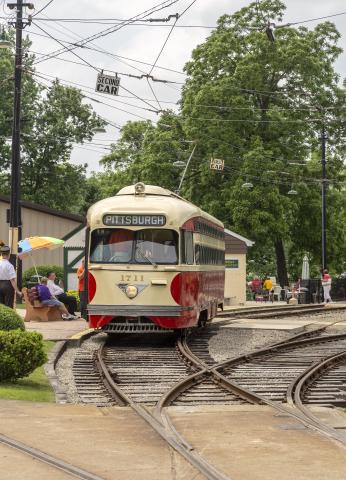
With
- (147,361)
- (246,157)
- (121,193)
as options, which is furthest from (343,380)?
(246,157)

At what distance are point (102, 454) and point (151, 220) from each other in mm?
12598

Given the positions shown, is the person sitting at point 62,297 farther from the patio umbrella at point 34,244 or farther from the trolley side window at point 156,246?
the trolley side window at point 156,246

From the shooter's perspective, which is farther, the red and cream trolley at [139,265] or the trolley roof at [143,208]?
the trolley roof at [143,208]

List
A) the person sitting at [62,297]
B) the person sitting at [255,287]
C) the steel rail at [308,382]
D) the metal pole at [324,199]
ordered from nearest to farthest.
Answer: the steel rail at [308,382]
the person sitting at [62,297]
the metal pole at [324,199]
the person sitting at [255,287]

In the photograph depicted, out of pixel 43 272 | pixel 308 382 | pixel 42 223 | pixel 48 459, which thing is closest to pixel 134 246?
pixel 308 382

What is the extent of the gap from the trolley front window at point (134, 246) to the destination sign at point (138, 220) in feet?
0.38

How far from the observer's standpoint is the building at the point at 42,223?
46.0m

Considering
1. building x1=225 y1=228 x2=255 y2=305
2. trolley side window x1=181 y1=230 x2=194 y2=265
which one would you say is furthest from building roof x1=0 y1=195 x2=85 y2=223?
trolley side window x1=181 y1=230 x2=194 y2=265

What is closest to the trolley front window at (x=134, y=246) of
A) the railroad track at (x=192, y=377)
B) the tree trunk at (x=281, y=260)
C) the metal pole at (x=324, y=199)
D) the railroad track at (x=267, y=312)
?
the railroad track at (x=192, y=377)

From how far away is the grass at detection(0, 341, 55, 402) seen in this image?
Result: 12.9 meters

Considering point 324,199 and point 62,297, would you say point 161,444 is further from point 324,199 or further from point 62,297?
point 324,199

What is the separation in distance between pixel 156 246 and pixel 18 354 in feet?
26.2

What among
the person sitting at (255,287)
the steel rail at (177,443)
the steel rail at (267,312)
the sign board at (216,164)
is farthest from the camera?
the person sitting at (255,287)

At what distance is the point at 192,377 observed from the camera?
50.9 ft
